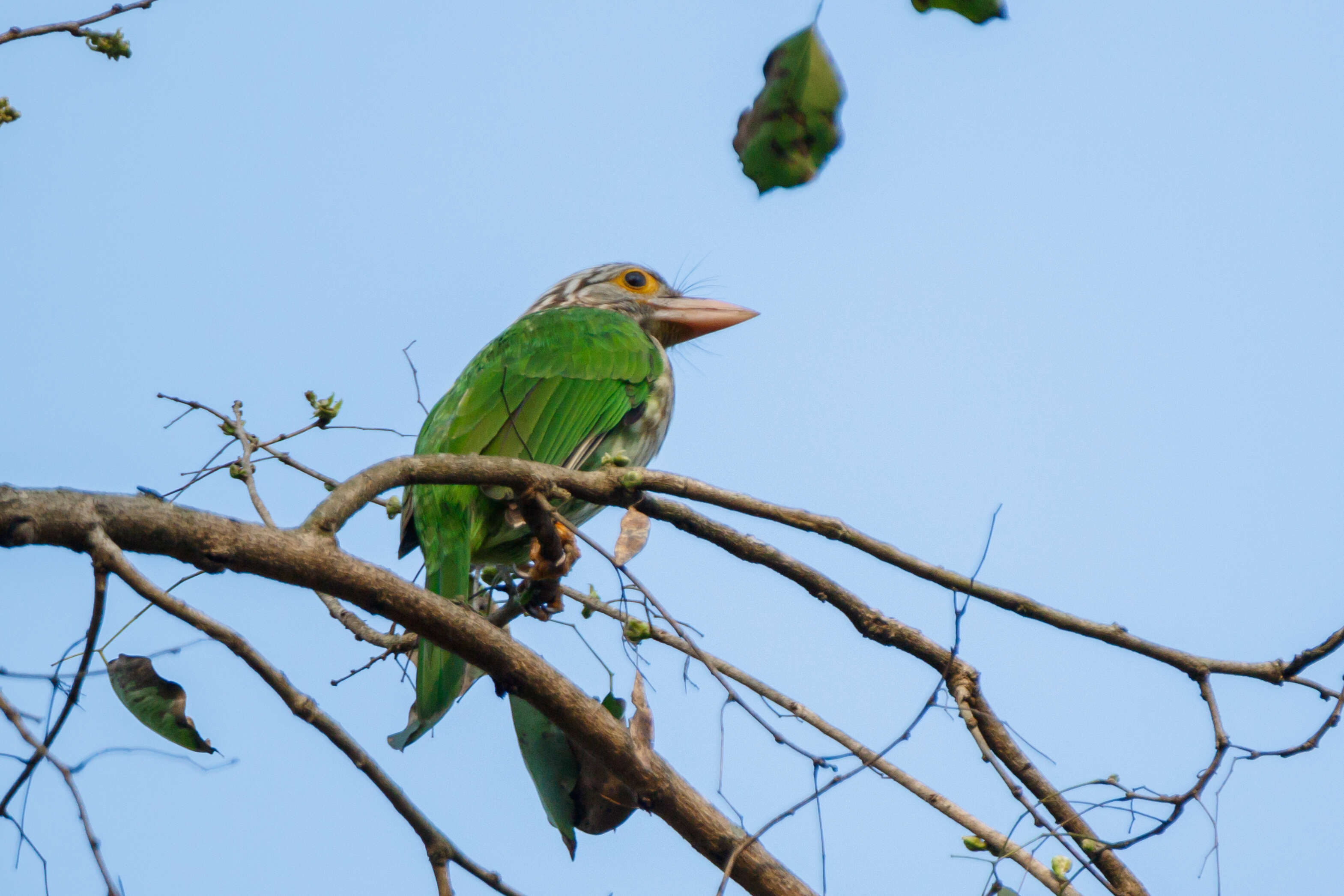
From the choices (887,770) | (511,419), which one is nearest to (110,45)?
(511,419)

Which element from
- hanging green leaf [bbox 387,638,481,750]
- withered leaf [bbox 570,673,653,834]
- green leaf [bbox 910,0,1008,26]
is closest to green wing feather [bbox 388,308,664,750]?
hanging green leaf [bbox 387,638,481,750]

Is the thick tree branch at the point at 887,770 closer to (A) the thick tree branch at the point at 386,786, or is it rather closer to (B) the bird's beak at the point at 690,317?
(A) the thick tree branch at the point at 386,786

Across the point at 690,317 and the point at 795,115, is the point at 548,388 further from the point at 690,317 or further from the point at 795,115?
the point at 795,115

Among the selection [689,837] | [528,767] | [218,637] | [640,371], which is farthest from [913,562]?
[640,371]

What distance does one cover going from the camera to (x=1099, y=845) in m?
2.18

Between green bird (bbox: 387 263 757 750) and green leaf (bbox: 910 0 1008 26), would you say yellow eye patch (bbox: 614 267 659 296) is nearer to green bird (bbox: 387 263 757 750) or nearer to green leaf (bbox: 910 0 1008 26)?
green bird (bbox: 387 263 757 750)

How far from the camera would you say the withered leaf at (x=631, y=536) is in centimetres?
240

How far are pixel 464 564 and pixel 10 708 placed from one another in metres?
1.39

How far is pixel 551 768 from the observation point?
2.60m

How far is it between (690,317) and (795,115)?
398 cm

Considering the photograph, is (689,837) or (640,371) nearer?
(689,837)

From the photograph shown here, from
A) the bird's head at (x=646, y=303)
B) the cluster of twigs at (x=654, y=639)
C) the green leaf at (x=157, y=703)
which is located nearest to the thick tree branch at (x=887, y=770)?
the cluster of twigs at (x=654, y=639)

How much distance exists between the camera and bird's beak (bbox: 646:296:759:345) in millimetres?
4945

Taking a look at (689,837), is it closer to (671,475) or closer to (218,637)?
(671,475)
